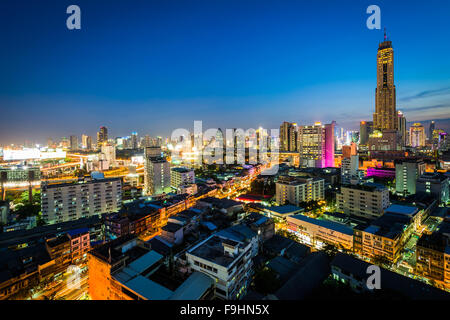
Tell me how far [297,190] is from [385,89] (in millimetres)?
31517

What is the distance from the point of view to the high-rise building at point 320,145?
23219 millimetres

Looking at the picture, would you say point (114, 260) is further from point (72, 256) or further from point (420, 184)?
point (420, 184)

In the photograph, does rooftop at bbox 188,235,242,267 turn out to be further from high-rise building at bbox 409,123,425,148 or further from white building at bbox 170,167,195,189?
high-rise building at bbox 409,123,425,148

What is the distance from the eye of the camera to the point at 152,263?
5047 millimetres

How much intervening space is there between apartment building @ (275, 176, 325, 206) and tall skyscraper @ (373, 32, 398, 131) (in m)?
27.6

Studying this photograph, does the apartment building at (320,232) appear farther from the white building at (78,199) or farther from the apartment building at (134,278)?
the white building at (78,199)

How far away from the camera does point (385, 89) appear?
32.4m

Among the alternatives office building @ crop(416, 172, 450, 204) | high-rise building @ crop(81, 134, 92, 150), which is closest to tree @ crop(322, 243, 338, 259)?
office building @ crop(416, 172, 450, 204)

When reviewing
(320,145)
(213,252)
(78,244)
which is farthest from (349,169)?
(78,244)

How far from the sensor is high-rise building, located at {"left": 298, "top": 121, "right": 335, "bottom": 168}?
23.2 metres

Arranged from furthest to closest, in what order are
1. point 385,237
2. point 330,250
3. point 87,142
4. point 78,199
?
1. point 87,142
2. point 78,199
3. point 330,250
4. point 385,237

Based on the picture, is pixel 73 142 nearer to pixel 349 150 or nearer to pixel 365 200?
pixel 349 150

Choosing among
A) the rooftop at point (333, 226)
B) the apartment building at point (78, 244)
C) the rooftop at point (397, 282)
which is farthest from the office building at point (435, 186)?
the apartment building at point (78, 244)

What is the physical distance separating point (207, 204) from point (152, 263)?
18.3ft
